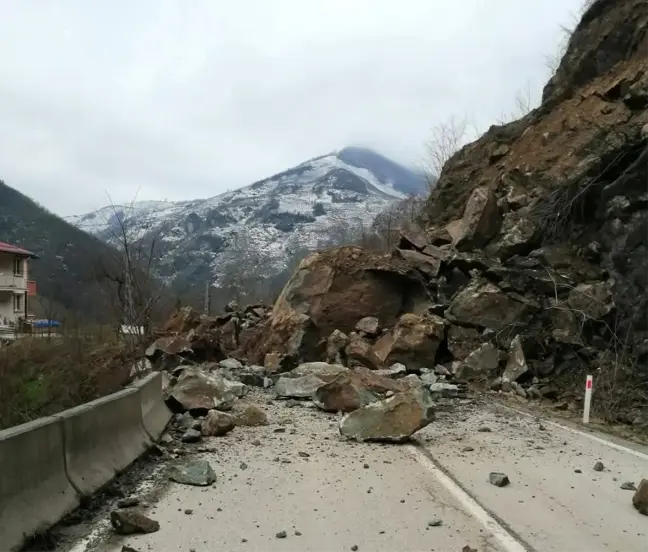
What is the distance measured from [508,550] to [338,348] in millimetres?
12115

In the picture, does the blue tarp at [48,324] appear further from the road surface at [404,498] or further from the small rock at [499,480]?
the small rock at [499,480]

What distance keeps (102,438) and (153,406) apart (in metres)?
2.46

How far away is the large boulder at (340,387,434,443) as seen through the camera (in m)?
8.82

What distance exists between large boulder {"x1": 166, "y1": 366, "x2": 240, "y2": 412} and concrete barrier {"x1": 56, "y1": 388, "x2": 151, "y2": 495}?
2362 millimetres

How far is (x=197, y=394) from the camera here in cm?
1054

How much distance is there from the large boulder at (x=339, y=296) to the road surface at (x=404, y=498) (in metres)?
9.48

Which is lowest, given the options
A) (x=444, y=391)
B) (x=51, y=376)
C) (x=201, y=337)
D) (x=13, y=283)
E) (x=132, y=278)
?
(x=444, y=391)

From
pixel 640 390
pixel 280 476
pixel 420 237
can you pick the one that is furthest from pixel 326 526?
pixel 420 237

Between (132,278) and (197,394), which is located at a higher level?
(132,278)

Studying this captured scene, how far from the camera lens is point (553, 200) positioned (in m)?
17.0

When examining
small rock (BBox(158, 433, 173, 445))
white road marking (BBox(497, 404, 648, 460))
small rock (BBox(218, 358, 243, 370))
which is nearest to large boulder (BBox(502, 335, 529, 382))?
white road marking (BBox(497, 404, 648, 460))

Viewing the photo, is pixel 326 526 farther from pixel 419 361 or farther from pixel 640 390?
pixel 419 361

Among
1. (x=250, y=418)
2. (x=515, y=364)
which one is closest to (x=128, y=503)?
(x=250, y=418)

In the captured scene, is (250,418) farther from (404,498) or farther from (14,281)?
(14,281)
